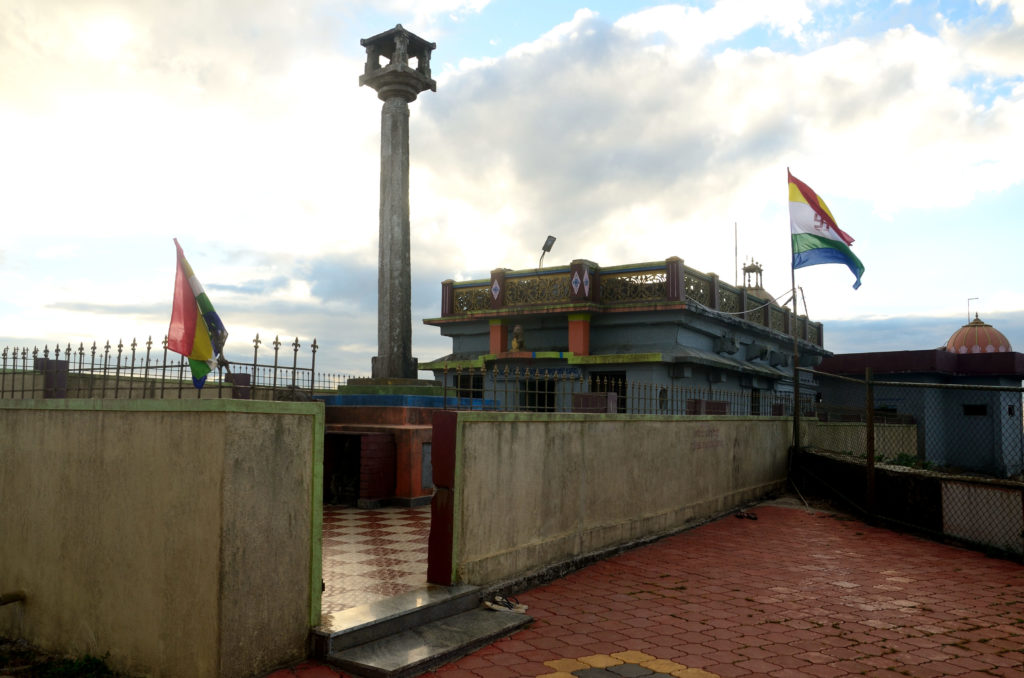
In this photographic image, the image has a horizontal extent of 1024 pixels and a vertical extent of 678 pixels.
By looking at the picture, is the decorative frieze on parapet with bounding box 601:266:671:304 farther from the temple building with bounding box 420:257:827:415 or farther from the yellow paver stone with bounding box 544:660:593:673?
the yellow paver stone with bounding box 544:660:593:673

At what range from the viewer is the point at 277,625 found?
526 cm

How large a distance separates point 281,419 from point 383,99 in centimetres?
1335

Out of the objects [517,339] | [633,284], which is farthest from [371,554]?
[633,284]

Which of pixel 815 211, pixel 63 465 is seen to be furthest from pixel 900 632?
pixel 815 211

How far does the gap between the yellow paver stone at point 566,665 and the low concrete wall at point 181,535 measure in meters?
1.87

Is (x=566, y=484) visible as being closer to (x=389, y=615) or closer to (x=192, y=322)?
(x=389, y=615)

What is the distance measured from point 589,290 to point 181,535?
A: 17.9 m

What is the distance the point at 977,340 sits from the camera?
30375mm

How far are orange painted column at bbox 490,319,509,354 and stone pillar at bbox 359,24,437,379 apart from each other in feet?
23.0

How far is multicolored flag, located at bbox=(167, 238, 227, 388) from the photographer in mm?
6621

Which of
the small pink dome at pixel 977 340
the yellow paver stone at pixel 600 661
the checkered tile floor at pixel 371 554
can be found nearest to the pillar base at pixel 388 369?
the checkered tile floor at pixel 371 554

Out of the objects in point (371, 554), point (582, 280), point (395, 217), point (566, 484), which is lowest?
point (371, 554)

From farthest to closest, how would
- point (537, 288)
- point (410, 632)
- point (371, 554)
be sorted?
point (537, 288) < point (371, 554) < point (410, 632)

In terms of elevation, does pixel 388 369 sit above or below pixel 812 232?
below
